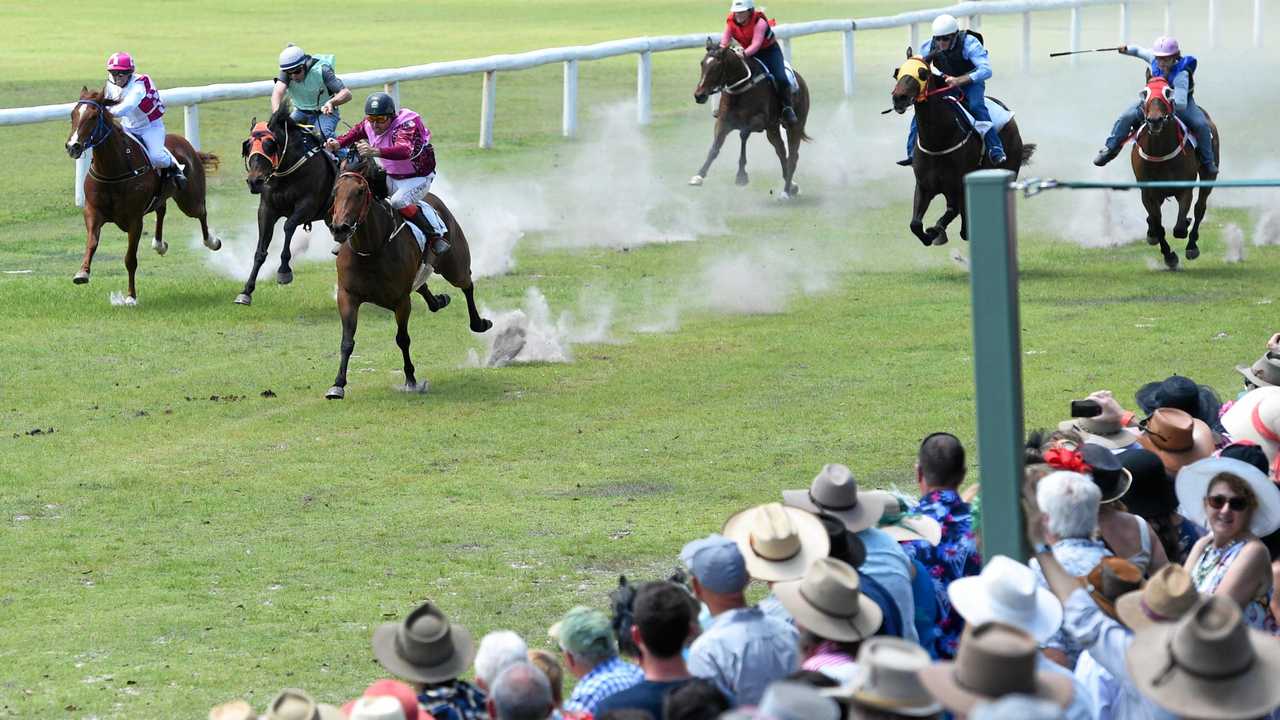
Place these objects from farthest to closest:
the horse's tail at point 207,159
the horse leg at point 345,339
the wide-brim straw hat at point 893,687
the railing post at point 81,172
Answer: the railing post at point 81,172, the horse's tail at point 207,159, the horse leg at point 345,339, the wide-brim straw hat at point 893,687

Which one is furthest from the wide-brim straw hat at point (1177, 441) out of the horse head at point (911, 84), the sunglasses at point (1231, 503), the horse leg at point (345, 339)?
the horse head at point (911, 84)

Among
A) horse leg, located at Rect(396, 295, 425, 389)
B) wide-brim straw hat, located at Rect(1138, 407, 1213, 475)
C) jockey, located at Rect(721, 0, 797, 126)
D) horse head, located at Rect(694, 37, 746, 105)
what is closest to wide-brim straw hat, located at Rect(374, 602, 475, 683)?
wide-brim straw hat, located at Rect(1138, 407, 1213, 475)

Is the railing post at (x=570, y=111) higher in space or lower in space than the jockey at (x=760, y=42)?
lower

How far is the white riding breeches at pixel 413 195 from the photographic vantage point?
16.9 metres

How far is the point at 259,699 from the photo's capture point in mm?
8750

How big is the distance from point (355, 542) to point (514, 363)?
5.79 meters

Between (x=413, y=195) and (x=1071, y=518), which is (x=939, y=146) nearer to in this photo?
(x=413, y=195)

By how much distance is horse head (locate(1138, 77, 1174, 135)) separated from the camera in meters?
20.5

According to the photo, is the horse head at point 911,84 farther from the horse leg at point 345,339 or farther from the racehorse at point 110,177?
the racehorse at point 110,177

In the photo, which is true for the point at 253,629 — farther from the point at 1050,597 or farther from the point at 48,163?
the point at 48,163

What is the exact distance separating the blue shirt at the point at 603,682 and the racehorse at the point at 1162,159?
50.2ft

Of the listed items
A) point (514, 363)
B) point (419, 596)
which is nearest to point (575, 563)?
point (419, 596)

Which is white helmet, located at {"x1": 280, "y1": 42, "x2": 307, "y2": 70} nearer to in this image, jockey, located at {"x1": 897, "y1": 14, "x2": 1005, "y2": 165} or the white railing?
the white railing

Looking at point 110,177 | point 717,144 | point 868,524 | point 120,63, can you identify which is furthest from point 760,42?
point 868,524
